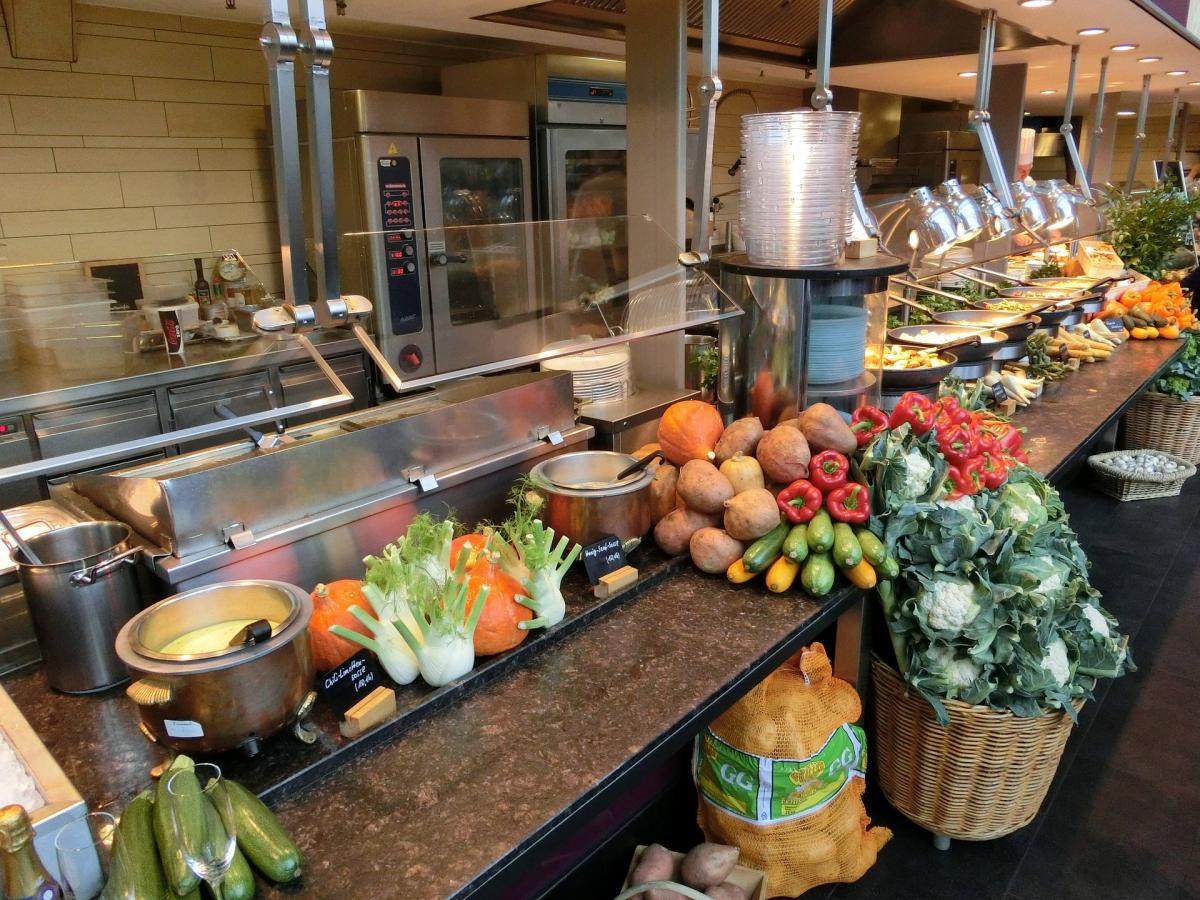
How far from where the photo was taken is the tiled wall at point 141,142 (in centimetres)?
378

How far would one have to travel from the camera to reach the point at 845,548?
2.03 metres

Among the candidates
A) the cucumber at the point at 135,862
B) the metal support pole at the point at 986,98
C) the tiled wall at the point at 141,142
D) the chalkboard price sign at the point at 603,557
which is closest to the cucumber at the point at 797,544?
the chalkboard price sign at the point at 603,557

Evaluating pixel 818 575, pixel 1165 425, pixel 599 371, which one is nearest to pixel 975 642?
pixel 818 575

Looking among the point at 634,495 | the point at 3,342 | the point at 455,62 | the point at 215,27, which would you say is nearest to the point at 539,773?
the point at 634,495

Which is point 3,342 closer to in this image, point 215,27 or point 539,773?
point 215,27

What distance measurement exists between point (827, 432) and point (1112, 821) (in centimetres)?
146

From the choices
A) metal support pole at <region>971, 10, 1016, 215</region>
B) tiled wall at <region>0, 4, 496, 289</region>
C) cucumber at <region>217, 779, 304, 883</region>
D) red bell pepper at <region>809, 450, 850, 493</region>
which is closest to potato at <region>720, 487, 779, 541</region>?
red bell pepper at <region>809, 450, 850, 493</region>

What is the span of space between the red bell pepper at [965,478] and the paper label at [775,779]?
67 centimetres

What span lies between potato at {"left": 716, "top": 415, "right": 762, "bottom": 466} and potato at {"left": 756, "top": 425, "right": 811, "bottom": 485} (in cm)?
7

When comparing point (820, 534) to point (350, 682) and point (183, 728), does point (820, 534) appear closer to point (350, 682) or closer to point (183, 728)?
point (350, 682)

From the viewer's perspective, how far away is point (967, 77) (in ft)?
16.2

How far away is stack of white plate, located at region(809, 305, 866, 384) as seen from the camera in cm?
252

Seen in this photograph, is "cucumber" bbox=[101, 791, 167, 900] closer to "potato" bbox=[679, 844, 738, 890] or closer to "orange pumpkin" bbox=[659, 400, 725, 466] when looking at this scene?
"potato" bbox=[679, 844, 738, 890]

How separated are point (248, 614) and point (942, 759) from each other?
5.72 feet
